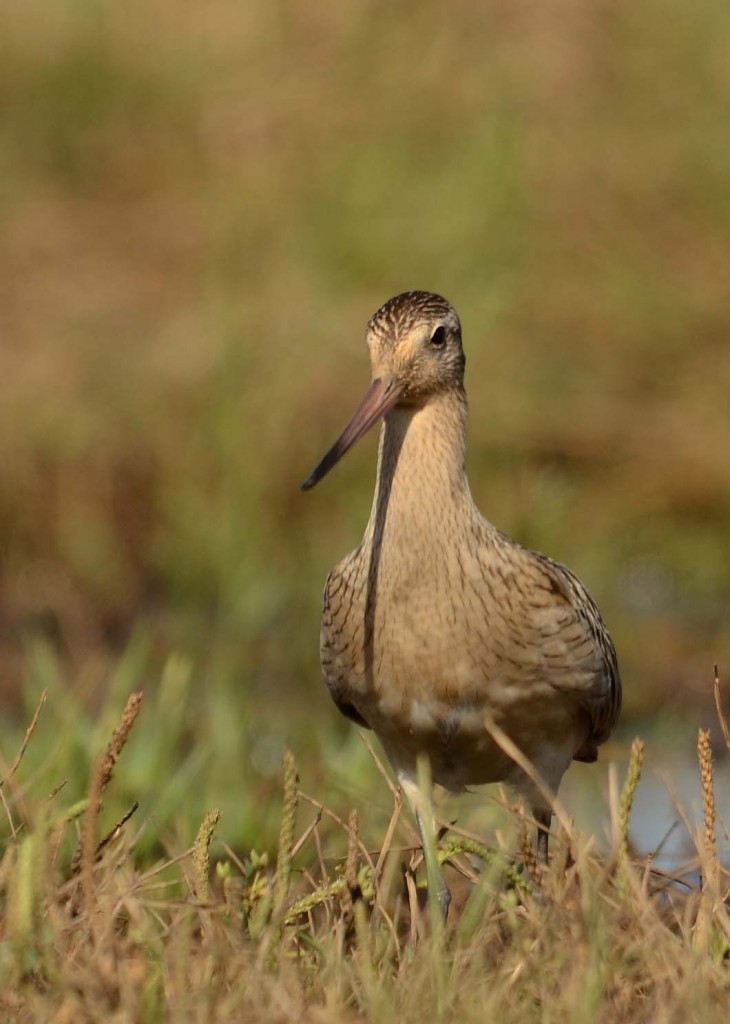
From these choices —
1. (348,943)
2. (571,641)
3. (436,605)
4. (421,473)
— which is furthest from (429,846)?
(421,473)

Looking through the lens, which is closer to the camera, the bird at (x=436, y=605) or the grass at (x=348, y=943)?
the grass at (x=348, y=943)

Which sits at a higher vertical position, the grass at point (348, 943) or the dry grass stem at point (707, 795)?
the dry grass stem at point (707, 795)

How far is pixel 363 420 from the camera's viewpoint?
181 inches

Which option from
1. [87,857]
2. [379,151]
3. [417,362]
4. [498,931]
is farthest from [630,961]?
[379,151]

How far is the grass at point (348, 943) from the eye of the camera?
3.34 m

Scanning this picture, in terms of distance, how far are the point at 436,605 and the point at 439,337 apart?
0.66 m

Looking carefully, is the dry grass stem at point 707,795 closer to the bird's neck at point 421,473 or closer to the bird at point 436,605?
the bird at point 436,605

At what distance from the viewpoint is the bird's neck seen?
4789mm

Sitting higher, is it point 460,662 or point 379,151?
point 379,151

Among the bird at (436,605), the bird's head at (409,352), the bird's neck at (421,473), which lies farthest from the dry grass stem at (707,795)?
the bird's head at (409,352)

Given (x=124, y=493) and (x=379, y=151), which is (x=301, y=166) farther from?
(x=124, y=493)

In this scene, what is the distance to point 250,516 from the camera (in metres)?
8.77

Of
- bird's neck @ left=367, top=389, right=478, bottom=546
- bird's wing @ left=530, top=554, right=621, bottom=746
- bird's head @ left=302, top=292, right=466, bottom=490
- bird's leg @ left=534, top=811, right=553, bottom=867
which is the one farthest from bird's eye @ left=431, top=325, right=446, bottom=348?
bird's leg @ left=534, top=811, right=553, bottom=867

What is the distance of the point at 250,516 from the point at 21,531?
105 centimetres
